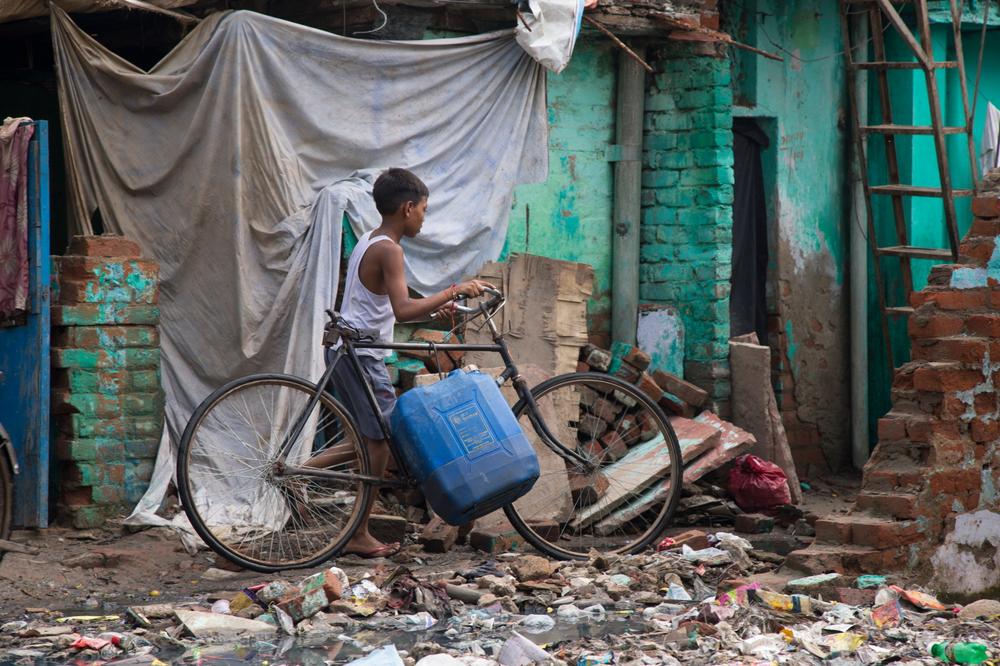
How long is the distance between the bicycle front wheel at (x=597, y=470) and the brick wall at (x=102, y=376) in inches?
78.2

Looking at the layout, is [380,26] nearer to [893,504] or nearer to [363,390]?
[363,390]

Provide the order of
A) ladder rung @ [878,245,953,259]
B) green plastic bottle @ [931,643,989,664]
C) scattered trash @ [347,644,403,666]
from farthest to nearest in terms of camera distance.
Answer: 1. ladder rung @ [878,245,953,259]
2. green plastic bottle @ [931,643,989,664]
3. scattered trash @ [347,644,403,666]

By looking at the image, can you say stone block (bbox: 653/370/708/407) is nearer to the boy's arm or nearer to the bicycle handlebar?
the bicycle handlebar

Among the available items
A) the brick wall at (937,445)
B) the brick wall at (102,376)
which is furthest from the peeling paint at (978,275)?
the brick wall at (102,376)

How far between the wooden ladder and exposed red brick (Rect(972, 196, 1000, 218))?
242 centimetres

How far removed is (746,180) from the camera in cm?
978

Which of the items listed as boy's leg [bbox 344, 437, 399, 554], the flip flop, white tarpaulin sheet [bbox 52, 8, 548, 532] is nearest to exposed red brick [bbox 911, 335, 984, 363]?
boy's leg [bbox 344, 437, 399, 554]

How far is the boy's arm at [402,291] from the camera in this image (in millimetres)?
6023

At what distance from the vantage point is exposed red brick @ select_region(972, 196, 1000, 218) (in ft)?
20.9

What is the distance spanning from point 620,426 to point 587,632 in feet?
6.28

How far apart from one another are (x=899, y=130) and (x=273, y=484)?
5.05m

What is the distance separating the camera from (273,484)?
19.6 feet

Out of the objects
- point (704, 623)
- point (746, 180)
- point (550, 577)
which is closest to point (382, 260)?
point (550, 577)

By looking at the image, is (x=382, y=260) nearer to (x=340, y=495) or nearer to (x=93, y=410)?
(x=340, y=495)
